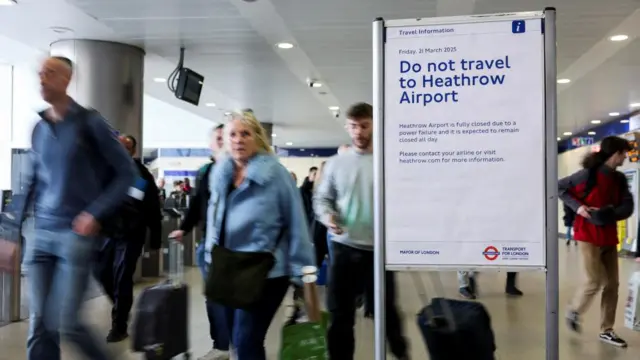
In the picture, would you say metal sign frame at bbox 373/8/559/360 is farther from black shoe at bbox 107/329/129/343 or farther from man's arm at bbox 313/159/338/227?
black shoe at bbox 107/329/129/343

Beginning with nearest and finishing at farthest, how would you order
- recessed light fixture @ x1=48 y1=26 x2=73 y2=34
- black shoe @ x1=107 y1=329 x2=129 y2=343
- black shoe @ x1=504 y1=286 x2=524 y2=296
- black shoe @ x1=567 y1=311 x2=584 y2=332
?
black shoe @ x1=107 y1=329 x2=129 y2=343
black shoe @ x1=567 y1=311 x2=584 y2=332
recessed light fixture @ x1=48 y1=26 x2=73 y2=34
black shoe @ x1=504 y1=286 x2=524 y2=296

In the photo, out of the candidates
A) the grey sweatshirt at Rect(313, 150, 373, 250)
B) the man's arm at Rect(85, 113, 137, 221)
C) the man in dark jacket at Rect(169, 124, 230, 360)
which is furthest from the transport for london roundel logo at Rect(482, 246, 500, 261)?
the man in dark jacket at Rect(169, 124, 230, 360)

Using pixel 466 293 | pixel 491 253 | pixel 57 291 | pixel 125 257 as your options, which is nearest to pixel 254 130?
pixel 57 291

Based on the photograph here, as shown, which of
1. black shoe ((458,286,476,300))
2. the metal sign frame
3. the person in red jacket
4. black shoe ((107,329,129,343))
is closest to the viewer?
the metal sign frame

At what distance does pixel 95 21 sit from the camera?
7.06m

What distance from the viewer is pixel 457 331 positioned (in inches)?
98.3

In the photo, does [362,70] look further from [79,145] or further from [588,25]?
[79,145]

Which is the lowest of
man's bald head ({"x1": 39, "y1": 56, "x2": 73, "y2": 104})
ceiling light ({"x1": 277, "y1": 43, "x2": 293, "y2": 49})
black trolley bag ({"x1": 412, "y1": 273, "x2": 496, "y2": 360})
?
black trolley bag ({"x1": 412, "y1": 273, "x2": 496, "y2": 360})

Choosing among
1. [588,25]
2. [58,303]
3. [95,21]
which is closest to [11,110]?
[95,21]

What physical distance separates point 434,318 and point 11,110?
1281 cm

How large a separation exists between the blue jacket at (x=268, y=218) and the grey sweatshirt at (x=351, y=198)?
0.61m

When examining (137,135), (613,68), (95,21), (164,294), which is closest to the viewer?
(164,294)

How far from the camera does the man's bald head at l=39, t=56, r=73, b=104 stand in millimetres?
2844

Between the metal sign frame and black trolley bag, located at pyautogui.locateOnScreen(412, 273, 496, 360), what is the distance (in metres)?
0.33
